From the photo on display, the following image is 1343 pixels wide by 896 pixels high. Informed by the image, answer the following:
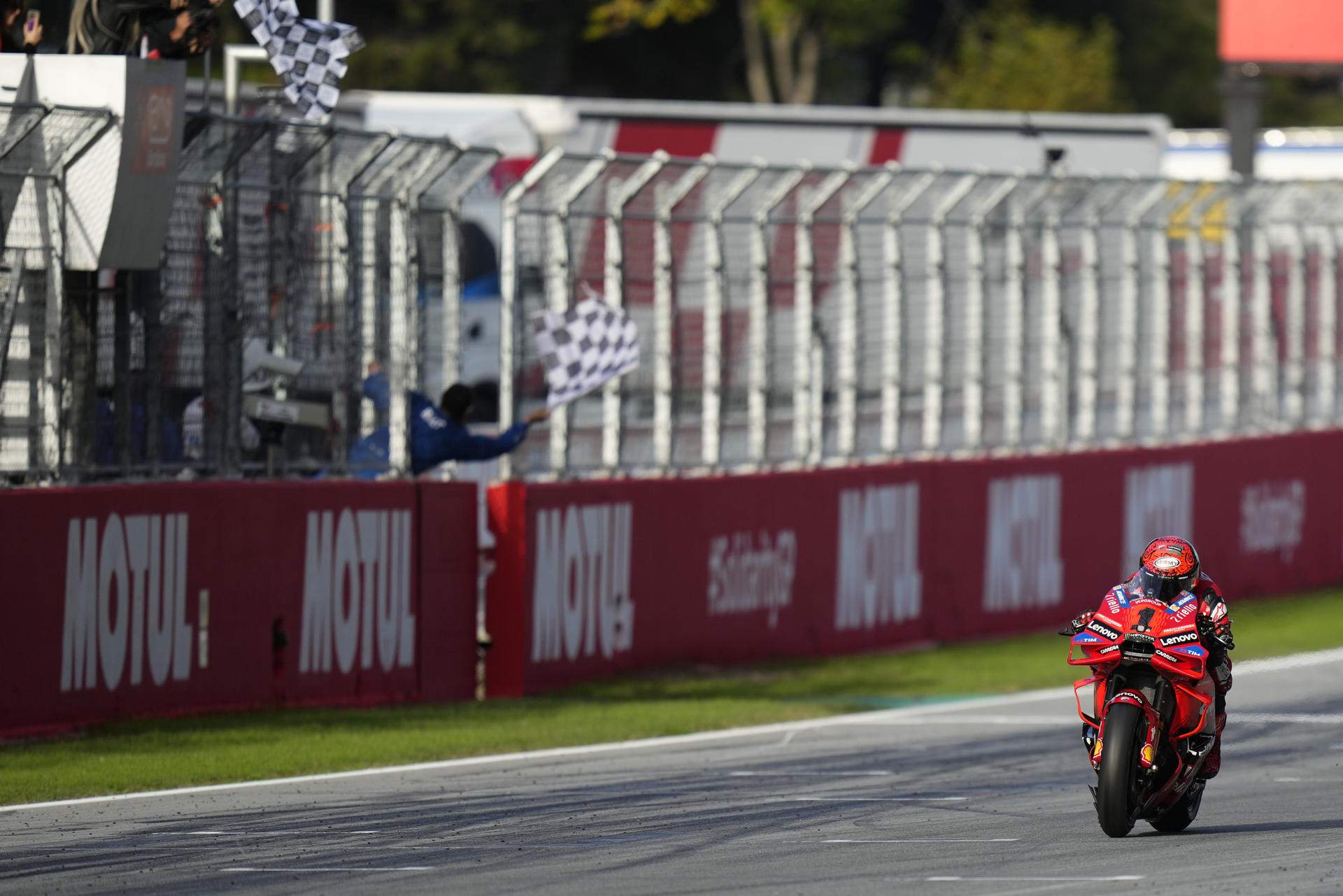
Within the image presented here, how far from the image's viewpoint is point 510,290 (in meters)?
16.3

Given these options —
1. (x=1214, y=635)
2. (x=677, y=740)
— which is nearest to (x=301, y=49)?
(x=677, y=740)

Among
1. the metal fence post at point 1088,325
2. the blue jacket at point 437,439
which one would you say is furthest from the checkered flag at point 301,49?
the metal fence post at point 1088,325

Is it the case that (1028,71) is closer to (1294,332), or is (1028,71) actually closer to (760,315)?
(1294,332)

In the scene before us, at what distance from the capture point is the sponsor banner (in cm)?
1295

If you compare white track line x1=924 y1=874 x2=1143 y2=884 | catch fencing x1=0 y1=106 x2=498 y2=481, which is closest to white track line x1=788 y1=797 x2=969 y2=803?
white track line x1=924 y1=874 x2=1143 y2=884

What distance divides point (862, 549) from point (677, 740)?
17.8 ft

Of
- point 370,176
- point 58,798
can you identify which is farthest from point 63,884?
point 370,176

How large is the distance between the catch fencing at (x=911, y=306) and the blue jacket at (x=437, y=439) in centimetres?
77

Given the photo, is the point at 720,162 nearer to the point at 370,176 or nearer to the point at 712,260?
the point at 712,260

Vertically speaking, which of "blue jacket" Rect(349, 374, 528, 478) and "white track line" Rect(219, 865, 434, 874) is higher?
"blue jacket" Rect(349, 374, 528, 478)

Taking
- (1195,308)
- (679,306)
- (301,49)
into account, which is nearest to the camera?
(301,49)

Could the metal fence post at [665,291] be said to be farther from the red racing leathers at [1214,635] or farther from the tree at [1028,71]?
the tree at [1028,71]

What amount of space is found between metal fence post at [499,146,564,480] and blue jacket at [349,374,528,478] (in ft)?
1.81

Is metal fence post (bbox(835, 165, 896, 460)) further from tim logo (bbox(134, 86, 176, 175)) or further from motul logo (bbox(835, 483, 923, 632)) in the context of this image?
tim logo (bbox(134, 86, 176, 175))
